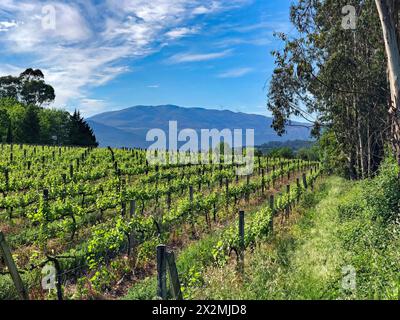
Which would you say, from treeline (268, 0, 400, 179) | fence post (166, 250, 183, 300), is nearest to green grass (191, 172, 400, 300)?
fence post (166, 250, 183, 300)

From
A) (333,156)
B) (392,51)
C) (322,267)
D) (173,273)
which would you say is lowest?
(322,267)

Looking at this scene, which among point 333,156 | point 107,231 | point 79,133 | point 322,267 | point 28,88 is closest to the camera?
point 322,267

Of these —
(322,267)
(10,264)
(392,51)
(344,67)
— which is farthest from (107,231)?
(344,67)

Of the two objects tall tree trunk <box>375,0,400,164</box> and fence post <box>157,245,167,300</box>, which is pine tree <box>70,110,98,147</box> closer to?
tall tree trunk <box>375,0,400,164</box>

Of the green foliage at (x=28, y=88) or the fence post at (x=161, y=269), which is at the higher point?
the green foliage at (x=28, y=88)

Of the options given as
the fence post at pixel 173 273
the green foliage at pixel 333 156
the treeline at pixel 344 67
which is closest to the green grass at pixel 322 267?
the fence post at pixel 173 273

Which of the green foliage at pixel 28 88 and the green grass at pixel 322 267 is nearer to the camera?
the green grass at pixel 322 267

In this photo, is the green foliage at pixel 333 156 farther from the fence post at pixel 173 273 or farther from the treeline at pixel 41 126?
the treeline at pixel 41 126

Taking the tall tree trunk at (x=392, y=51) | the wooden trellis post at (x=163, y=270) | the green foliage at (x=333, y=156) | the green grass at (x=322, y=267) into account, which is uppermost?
the tall tree trunk at (x=392, y=51)

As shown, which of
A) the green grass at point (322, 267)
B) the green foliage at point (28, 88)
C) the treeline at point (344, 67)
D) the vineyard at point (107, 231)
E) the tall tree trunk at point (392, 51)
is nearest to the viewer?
the green grass at point (322, 267)

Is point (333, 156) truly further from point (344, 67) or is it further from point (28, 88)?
point (28, 88)

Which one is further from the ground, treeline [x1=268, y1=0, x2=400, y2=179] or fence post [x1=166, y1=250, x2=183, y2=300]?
treeline [x1=268, y1=0, x2=400, y2=179]
